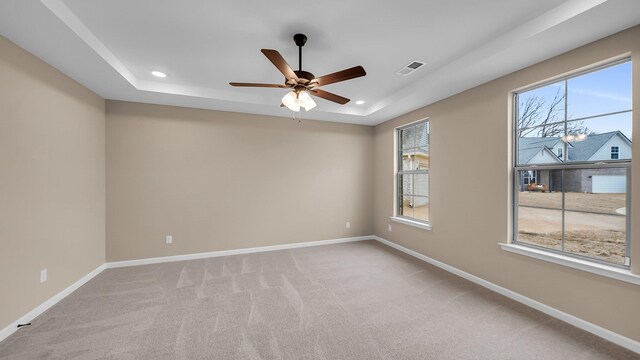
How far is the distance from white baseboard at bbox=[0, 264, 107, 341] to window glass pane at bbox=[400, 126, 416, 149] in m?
5.42

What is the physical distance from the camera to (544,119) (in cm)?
259

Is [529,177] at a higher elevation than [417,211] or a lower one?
higher

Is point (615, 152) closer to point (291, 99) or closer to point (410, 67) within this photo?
point (410, 67)

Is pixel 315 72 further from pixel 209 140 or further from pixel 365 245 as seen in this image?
pixel 365 245

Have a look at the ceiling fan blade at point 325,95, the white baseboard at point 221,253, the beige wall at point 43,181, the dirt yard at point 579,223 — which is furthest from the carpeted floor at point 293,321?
the ceiling fan blade at point 325,95

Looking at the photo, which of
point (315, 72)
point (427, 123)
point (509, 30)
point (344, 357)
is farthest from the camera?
point (427, 123)

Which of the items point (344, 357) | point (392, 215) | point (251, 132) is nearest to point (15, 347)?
point (344, 357)

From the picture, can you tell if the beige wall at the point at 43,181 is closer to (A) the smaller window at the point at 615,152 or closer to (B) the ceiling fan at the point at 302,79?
(B) the ceiling fan at the point at 302,79

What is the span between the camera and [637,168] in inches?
75.2

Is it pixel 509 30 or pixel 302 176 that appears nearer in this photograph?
pixel 509 30

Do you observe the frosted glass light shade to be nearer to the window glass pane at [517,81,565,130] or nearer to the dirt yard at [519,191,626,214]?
the window glass pane at [517,81,565,130]

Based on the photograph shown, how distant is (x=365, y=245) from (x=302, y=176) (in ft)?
6.30

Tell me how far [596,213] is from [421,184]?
7.39 ft

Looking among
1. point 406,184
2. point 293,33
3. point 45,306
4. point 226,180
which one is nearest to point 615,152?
point 406,184
